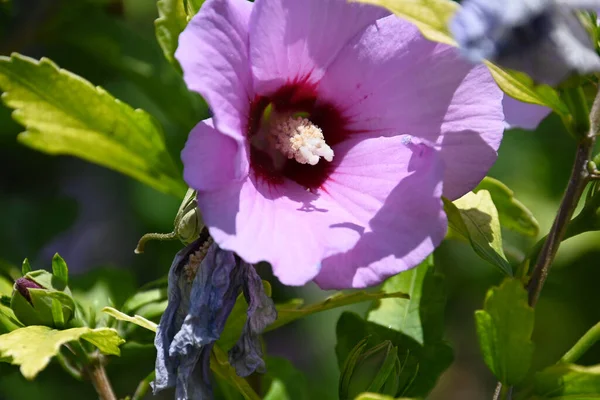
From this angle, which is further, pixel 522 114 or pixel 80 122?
pixel 522 114

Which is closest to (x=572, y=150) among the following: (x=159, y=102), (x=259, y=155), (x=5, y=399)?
(x=159, y=102)

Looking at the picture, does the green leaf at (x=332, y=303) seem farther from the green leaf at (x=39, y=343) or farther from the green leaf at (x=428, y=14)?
the green leaf at (x=428, y=14)

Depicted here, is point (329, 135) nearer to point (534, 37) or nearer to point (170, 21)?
point (170, 21)

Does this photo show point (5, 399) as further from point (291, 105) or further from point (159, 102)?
point (291, 105)

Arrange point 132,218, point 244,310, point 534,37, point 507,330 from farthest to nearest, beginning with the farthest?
point 132,218 → point 244,310 → point 507,330 → point 534,37

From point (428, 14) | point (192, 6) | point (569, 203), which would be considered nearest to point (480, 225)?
point (569, 203)

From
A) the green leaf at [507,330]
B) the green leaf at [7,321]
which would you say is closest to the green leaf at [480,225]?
the green leaf at [507,330]
